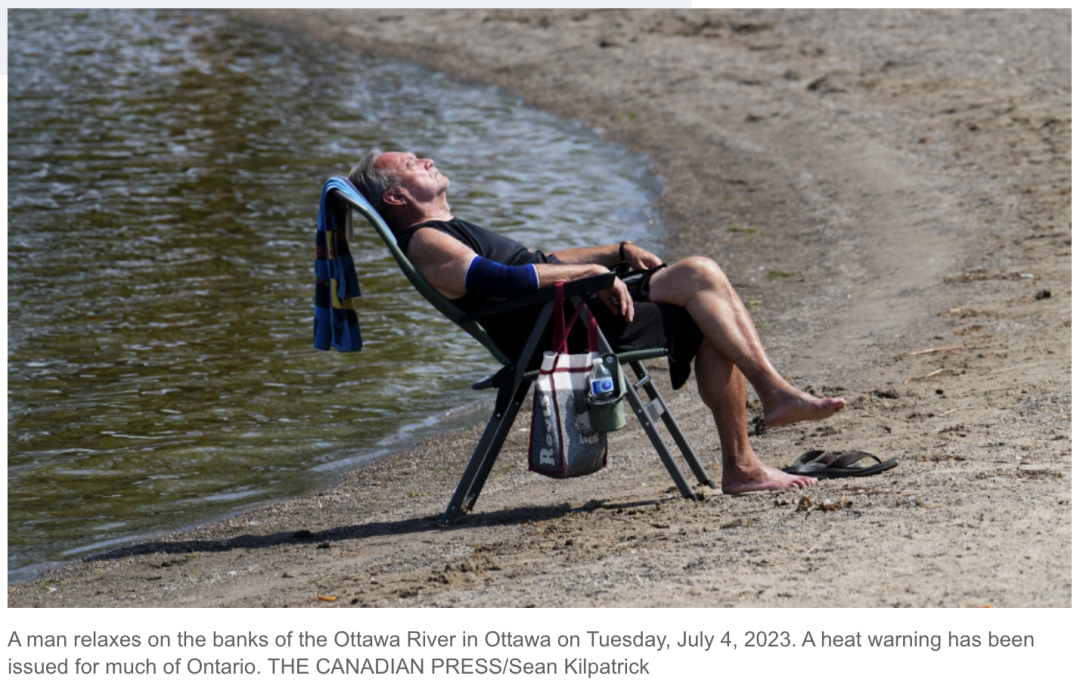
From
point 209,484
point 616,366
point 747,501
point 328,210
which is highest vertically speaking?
point 328,210

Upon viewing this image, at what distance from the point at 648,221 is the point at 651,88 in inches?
231

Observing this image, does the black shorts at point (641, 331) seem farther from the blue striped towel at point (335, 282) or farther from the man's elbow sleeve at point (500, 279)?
the blue striped towel at point (335, 282)

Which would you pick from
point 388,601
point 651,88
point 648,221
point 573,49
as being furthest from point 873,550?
point 573,49

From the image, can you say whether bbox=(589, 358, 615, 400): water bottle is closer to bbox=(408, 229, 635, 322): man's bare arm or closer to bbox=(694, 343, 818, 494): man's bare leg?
bbox=(408, 229, 635, 322): man's bare arm

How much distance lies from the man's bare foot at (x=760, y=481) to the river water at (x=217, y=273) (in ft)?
7.13

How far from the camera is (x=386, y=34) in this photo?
22812 millimetres

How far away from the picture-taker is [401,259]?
175 inches

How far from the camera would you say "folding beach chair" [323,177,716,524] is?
172 inches

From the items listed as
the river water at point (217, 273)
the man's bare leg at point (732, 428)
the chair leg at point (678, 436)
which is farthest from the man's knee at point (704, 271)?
the river water at point (217, 273)

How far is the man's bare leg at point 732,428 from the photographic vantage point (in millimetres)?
4441

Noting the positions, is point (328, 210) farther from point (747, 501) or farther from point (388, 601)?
point (747, 501)

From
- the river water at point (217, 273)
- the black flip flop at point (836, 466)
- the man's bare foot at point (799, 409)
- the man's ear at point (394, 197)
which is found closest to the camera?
the man's bare foot at point (799, 409)

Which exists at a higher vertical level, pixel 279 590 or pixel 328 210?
pixel 328 210

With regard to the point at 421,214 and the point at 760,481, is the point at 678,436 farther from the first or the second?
the point at 421,214
